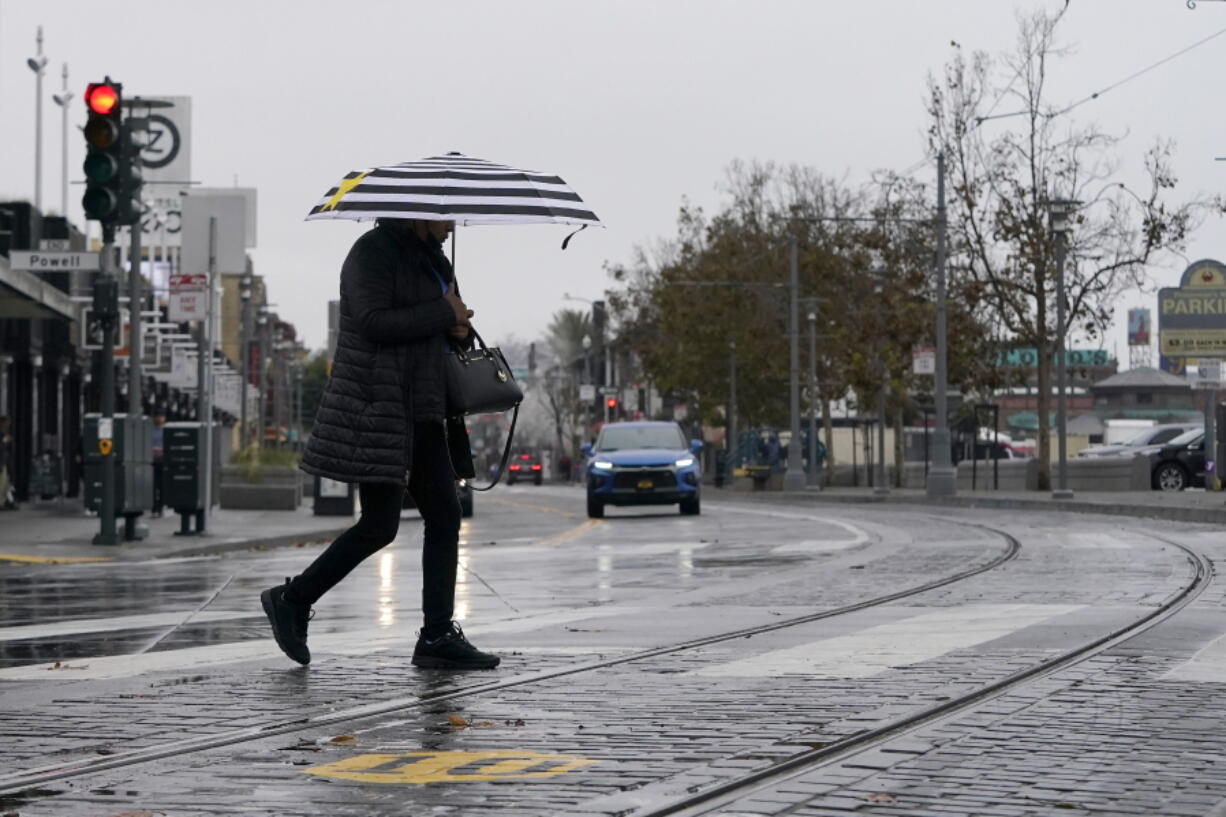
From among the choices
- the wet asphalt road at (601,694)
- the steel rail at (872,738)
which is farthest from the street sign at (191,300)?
the steel rail at (872,738)

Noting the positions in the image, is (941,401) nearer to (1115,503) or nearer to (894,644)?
(1115,503)

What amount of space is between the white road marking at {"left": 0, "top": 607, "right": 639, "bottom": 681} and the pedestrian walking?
60 cm

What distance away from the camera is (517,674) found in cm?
841

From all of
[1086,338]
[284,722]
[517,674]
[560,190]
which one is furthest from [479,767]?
[1086,338]

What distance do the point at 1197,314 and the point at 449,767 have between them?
1294 inches

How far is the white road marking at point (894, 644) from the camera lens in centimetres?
854

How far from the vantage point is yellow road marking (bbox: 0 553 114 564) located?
2002 cm

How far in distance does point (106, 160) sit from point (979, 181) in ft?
104

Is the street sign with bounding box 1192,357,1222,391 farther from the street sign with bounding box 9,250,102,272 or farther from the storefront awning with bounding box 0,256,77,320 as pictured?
the street sign with bounding box 9,250,102,272

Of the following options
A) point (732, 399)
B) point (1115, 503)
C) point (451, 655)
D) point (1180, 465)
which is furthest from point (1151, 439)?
point (451, 655)

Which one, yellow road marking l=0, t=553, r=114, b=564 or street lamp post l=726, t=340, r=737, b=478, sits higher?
street lamp post l=726, t=340, r=737, b=478

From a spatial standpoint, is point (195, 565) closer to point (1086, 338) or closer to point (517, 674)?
point (517, 674)

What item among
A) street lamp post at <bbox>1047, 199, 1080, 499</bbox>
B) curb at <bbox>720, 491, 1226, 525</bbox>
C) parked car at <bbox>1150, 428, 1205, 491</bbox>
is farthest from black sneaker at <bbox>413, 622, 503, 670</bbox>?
parked car at <bbox>1150, 428, 1205, 491</bbox>

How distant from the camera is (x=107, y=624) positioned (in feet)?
37.8
